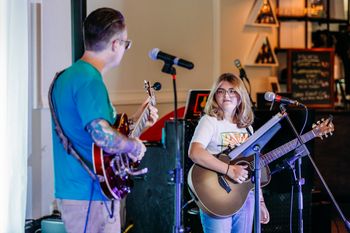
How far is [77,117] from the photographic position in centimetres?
229

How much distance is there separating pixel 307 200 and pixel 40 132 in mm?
1918

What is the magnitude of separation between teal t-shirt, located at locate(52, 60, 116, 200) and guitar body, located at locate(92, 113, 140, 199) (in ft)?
0.12

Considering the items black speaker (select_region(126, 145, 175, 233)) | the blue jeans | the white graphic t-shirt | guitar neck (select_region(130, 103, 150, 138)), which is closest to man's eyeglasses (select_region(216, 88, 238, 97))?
the white graphic t-shirt

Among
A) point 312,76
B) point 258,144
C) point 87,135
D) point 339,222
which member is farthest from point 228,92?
point 312,76

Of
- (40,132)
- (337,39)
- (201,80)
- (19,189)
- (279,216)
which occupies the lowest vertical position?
(279,216)

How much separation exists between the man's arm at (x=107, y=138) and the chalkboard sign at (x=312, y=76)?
5.01 metres

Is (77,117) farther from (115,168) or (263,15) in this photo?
(263,15)

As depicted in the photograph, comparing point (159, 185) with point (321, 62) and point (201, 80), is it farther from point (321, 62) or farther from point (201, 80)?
point (321, 62)

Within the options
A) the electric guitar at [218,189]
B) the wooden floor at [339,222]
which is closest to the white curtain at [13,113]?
the electric guitar at [218,189]

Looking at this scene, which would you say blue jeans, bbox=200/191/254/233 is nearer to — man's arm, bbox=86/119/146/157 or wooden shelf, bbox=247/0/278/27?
man's arm, bbox=86/119/146/157

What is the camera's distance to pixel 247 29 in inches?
268

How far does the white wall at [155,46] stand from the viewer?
4.06 metres

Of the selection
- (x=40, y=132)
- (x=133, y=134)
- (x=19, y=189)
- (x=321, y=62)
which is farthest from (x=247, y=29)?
(x=133, y=134)

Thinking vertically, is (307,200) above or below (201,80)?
below
